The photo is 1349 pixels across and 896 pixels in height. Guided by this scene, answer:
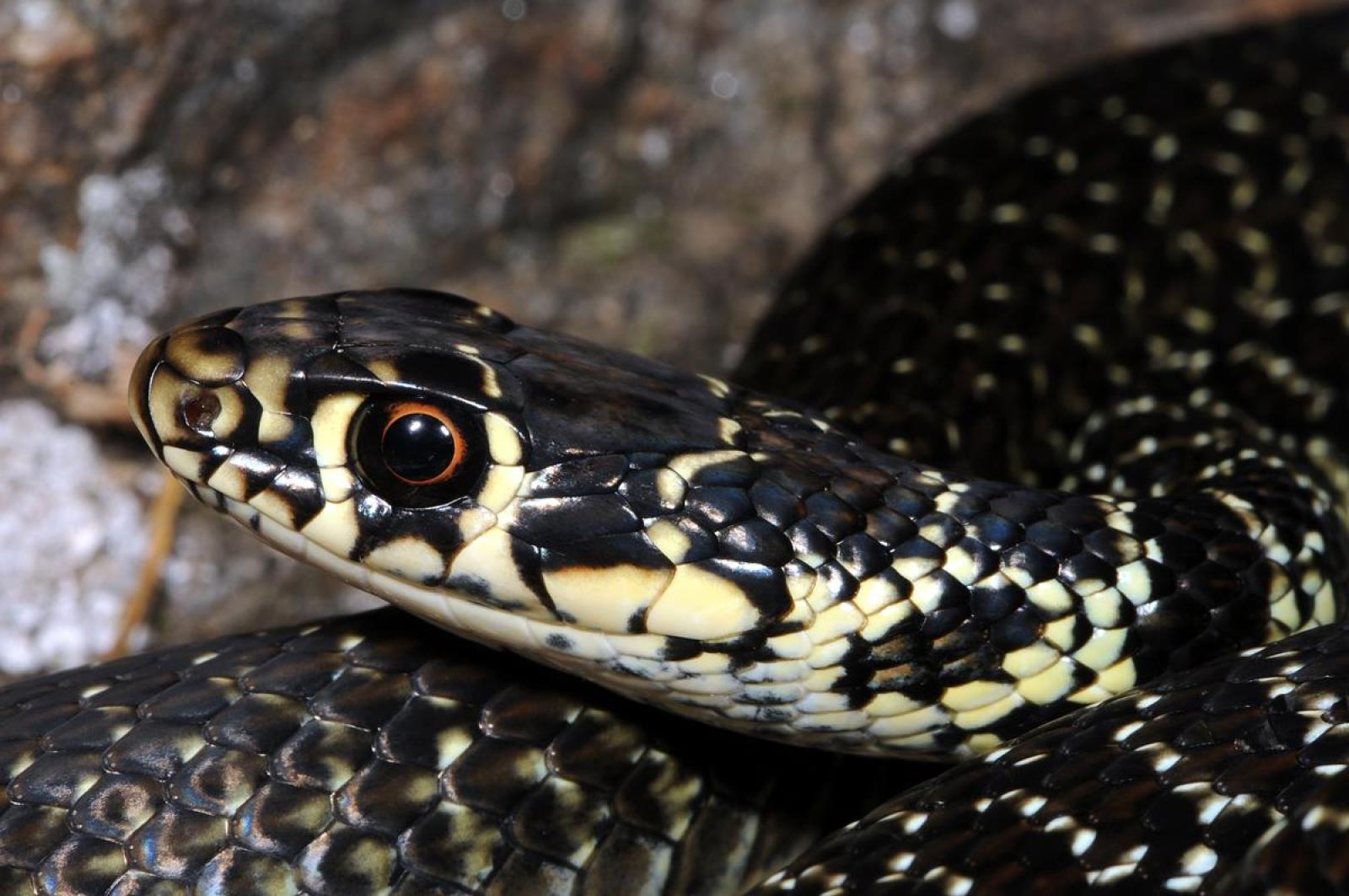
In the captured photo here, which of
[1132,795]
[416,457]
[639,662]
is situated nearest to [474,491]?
[416,457]

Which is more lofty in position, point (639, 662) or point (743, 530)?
point (743, 530)

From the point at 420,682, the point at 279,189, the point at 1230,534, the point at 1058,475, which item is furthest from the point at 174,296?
the point at 1230,534

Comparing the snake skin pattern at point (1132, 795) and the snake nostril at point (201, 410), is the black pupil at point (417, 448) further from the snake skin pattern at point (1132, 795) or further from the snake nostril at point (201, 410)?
the snake skin pattern at point (1132, 795)

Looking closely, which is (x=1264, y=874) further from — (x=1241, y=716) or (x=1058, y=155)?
(x=1058, y=155)

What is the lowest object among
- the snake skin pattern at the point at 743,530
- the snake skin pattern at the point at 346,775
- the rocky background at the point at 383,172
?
the snake skin pattern at the point at 346,775

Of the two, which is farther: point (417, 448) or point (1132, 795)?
point (417, 448)

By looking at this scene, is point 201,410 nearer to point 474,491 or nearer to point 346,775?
point 474,491

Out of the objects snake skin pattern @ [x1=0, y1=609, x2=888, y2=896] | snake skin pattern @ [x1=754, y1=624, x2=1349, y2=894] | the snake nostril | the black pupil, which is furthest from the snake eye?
snake skin pattern @ [x1=754, y1=624, x2=1349, y2=894]

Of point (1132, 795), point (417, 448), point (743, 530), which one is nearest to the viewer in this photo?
point (1132, 795)

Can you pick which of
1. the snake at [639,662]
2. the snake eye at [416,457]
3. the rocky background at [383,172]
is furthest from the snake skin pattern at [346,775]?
the rocky background at [383,172]
